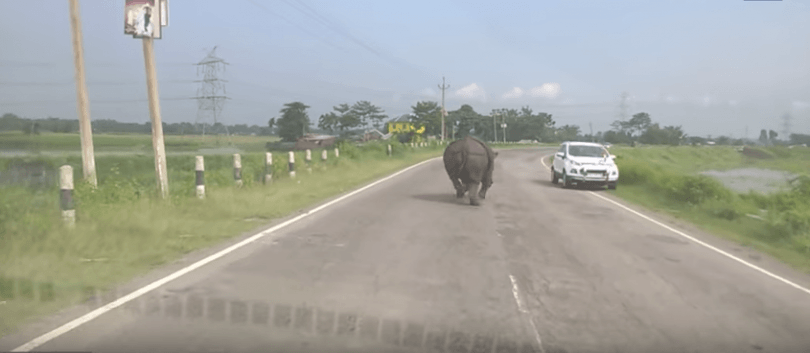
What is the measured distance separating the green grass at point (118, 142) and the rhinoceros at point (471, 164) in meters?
8.67

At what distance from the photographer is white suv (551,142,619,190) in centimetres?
2091

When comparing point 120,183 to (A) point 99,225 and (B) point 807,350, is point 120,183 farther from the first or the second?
(B) point 807,350

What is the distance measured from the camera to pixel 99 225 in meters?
9.67

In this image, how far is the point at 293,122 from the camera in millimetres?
69188

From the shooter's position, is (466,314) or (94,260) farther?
(94,260)

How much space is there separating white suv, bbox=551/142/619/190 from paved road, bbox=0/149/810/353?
396 inches

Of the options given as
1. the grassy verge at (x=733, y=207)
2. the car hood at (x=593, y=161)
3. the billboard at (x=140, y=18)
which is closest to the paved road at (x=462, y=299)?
the grassy verge at (x=733, y=207)

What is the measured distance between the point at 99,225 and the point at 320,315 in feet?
19.0

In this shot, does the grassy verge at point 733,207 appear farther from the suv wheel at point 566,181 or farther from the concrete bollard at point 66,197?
the concrete bollard at point 66,197

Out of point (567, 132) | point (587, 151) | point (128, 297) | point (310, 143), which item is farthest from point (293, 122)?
point (567, 132)

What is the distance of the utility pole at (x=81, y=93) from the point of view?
12.5 meters

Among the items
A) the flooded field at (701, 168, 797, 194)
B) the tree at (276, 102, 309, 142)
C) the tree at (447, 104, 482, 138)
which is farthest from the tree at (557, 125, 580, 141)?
the flooded field at (701, 168, 797, 194)

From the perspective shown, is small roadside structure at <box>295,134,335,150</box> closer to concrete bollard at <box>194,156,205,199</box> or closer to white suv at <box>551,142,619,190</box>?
white suv at <box>551,142,619,190</box>

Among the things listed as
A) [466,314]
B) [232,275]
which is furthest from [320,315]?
[232,275]
